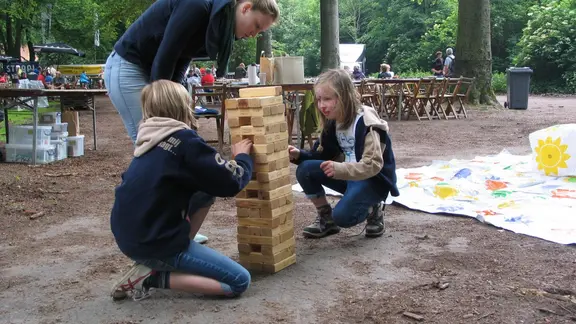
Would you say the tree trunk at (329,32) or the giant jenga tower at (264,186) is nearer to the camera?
the giant jenga tower at (264,186)

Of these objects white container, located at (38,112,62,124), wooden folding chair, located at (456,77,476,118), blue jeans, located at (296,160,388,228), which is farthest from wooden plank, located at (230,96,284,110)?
wooden folding chair, located at (456,77,476,118)

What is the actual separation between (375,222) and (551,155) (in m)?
2.55

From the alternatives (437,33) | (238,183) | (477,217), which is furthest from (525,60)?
(238,183)

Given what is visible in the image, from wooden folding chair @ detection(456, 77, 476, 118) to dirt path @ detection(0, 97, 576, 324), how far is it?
31.4 feet

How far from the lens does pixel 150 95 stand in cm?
297

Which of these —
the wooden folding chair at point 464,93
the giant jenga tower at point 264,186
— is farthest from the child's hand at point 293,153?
the wooden folding chair at point 464,93

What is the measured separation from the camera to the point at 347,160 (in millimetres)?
4105

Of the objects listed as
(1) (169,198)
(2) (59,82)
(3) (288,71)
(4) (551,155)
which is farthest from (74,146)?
(2) (59,82)

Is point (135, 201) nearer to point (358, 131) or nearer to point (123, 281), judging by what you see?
point (123, 281)

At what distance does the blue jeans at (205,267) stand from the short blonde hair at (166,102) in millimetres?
614

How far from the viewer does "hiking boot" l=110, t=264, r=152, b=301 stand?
299cm

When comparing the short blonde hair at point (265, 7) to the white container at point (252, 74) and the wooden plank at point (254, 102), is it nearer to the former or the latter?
the wooden plank at point (254, 102)

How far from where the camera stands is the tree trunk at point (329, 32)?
53.6ft

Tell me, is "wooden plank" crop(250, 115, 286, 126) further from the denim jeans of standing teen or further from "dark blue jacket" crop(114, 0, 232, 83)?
the denim jeans of standing teen
